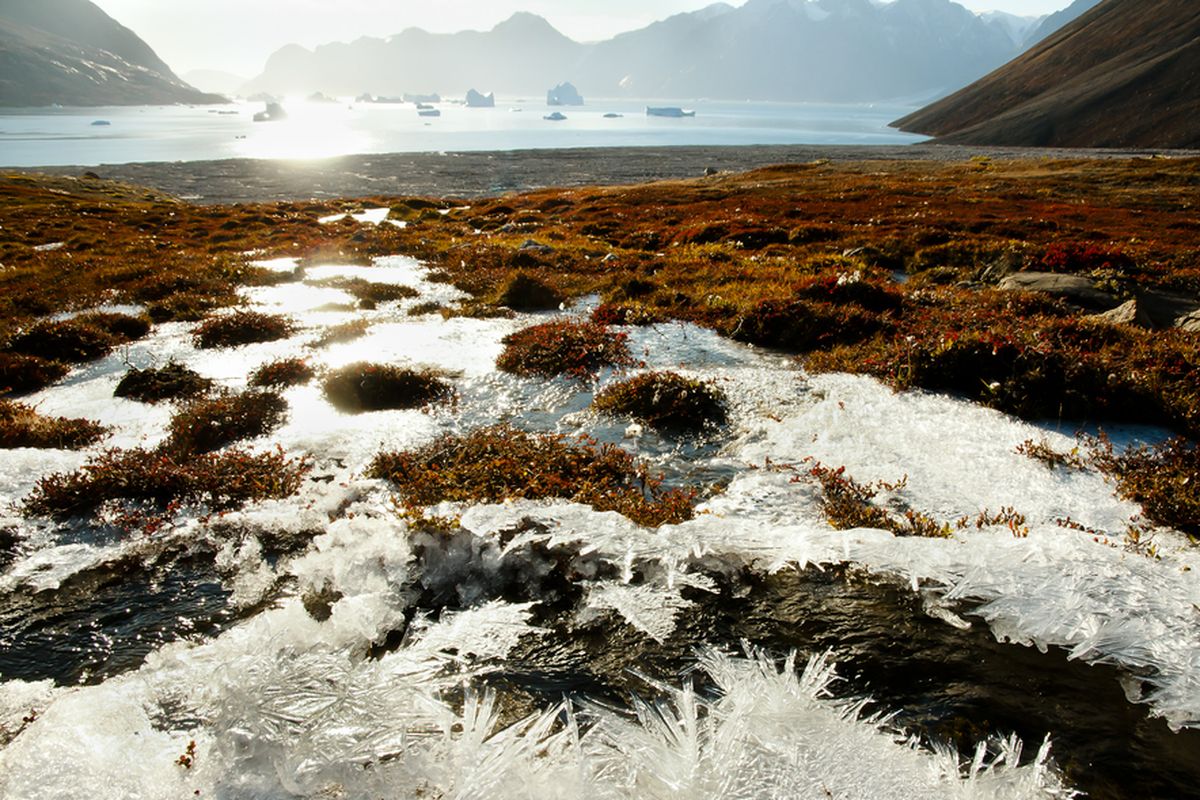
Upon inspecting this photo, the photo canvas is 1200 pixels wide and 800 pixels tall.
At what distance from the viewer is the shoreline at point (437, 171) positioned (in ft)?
226

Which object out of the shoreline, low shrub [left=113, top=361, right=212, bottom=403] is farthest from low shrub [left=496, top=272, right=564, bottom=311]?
the shoreline

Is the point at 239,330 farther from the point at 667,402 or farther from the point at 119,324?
the point at 667,402

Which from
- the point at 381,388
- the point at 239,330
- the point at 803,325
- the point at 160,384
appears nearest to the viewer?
the point at 381,388

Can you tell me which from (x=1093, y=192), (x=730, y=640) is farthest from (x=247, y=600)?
(x=1093, y=192)

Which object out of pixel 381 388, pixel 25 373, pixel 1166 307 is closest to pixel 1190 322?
pixel 1166 307

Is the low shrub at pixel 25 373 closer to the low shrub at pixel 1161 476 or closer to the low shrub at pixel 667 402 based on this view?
the low shrub at pixel 667 402

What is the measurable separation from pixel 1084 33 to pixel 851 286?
243 m

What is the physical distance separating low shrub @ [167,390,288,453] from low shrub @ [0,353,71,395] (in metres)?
4.05

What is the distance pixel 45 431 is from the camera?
9391 mm

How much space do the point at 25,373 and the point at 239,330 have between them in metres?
4.03

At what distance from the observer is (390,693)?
4.46m

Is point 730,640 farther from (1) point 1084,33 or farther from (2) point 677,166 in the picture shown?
(1) point 1084,33

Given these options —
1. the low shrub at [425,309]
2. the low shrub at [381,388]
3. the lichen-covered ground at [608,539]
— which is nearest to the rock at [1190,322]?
the lichen-covered ground at [608,539]

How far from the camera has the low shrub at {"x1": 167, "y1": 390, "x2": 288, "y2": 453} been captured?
945 cm
